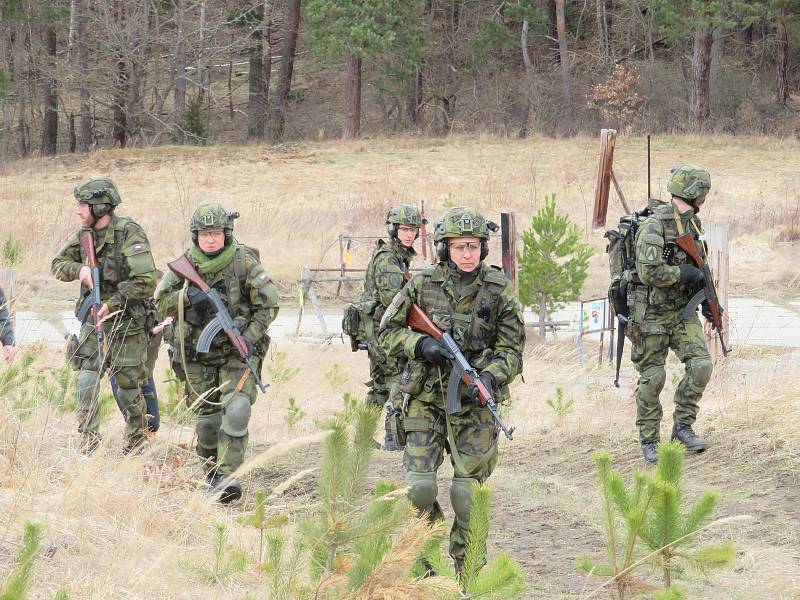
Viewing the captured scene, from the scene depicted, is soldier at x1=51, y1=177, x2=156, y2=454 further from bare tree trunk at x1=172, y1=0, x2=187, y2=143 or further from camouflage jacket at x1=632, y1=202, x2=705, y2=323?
bare tree trunk at x1=172, y1=0, x2=187, y2=143

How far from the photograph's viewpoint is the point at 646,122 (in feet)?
123

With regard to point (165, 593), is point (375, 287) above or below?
above

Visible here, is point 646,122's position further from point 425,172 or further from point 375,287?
point 375,287

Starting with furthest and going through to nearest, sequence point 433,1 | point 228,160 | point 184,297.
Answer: point 433,1
point 228,160
point 184,297

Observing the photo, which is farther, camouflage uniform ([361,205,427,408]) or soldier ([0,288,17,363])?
camouflage uniform ([361,205,427,408])

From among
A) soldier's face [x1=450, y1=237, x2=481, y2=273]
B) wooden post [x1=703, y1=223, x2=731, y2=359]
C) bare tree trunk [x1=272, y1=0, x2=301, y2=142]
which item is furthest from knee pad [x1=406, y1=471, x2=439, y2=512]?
bare tree trunk [x1=272, y1=0, x2=301, y2=142]

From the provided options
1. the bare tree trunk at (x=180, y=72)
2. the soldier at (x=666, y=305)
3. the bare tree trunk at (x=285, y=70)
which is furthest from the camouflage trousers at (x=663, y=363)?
the bare tree trunk at (x=285, y=70)

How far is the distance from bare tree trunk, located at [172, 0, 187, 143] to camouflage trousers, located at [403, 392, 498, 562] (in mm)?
31043

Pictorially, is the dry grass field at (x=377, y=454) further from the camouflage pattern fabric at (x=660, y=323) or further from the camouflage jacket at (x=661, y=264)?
the camouflage jacket at (x=661, y=264)

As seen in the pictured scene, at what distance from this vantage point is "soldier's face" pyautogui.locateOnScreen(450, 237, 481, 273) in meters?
5.14

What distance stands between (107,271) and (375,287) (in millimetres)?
1873

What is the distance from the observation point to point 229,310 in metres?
6.78

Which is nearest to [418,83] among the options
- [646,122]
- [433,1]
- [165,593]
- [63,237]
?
[433,1]

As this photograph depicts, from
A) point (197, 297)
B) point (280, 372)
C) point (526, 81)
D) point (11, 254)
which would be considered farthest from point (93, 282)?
point (526, 81)
